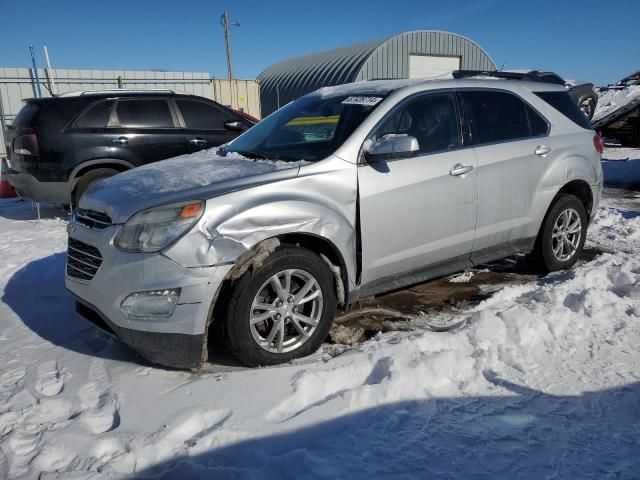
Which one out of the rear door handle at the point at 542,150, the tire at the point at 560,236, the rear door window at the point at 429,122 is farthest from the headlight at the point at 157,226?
the tire at the point at 560,236

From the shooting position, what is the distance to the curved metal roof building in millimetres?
23891

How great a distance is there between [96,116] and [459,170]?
5307 mm

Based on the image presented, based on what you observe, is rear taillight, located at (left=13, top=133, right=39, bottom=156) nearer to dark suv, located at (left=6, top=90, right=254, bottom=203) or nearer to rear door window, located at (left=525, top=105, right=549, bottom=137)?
dark suv, located at (left=6, top=90, right=254, bottom=203)

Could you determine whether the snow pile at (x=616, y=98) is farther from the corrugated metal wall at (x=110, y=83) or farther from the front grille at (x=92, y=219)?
the front grille at (x=92, y=219)

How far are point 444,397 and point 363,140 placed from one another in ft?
5.69

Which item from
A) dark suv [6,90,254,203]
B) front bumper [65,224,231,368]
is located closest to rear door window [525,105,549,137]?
front bumper [65,224,231,368]

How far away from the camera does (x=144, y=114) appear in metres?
7.42

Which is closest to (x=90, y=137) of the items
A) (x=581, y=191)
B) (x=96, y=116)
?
(x=96, y=116)

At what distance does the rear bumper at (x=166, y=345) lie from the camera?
9.58 ft

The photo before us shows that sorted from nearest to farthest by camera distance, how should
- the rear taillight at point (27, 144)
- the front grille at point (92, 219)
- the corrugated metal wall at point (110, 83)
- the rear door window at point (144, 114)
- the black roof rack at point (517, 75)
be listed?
the front grille at point (92, 219)
the black roof rack at point (517, 75)
the rear taillight at point (27, 144)
the rear door window at point (144, 114)
the corrugated metal wall at point (110, 83)

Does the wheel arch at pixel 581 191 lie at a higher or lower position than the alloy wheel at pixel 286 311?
higher

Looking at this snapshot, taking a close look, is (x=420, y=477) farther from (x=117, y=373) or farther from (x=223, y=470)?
(x=117, y=373)

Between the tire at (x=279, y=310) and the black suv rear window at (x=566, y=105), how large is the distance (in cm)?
289

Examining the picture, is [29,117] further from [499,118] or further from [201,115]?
[499,118]
